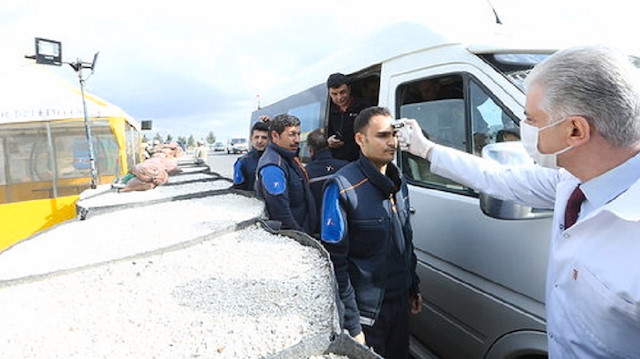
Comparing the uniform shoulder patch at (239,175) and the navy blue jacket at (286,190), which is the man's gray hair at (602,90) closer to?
the navy blue jacket at (286,190)

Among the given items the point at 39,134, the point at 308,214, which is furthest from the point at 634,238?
the point at 39,134

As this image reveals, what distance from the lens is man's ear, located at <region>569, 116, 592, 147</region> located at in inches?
47.7

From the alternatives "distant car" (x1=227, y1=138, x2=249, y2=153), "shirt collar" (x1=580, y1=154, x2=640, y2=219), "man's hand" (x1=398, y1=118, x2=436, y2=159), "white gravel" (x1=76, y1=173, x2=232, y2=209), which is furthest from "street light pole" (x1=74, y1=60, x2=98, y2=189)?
"distant car" (x1=227, y1=138, x2=249, y2=153)

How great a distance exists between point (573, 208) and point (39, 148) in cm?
785

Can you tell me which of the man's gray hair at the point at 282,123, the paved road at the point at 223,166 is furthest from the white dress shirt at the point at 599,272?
the paved road at the point at 223,166

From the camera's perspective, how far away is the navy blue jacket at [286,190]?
3.31 meters

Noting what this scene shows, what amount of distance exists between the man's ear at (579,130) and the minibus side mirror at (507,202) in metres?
0.55

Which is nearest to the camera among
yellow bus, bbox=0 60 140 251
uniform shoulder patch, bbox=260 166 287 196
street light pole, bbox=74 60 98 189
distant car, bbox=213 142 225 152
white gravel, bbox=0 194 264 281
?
white gravel, bbox=0 194 264 281

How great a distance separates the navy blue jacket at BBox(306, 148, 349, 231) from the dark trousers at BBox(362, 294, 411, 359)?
181cm

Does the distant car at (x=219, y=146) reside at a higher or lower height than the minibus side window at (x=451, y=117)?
lower

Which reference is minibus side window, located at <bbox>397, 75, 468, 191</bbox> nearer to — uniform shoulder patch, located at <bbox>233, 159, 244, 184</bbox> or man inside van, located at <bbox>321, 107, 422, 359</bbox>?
man inside van, located at <bbox>321, 107, 422, 359</bbox>

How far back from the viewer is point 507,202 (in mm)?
1789

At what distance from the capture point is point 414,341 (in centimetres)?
305

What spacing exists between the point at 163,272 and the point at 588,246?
192 centimetres
